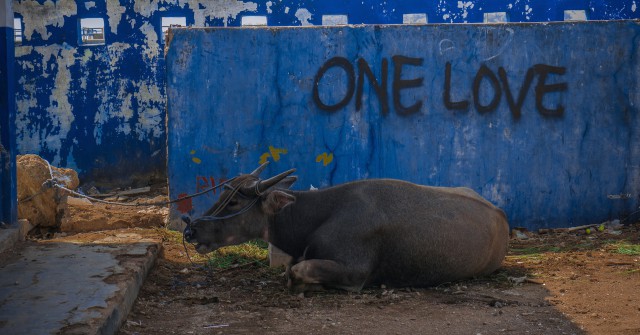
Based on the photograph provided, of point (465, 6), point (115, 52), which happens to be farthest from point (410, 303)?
point (115, 52)

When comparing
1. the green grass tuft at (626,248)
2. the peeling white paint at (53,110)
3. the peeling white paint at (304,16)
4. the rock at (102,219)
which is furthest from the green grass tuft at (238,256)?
the peeling white paint at (53,110)

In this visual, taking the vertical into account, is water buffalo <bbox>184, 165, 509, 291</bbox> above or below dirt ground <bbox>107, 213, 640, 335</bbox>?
above

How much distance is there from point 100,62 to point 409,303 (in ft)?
35.1

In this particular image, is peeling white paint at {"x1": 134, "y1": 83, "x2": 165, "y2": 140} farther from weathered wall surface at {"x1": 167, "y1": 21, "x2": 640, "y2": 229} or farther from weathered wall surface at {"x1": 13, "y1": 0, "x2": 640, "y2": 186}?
weathered wall surface at {"x1": 167, "y1": 21, "x2": 640, "y2": 229}

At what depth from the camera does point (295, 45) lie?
10.3 metres

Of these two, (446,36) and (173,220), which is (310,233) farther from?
(446,36)

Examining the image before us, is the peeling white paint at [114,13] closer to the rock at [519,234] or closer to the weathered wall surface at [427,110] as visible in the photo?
the weathered wall surface at [427,110]

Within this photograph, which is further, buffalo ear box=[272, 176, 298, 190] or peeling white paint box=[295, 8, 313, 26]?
peeling white paint box=[295, 8, 313, 26]

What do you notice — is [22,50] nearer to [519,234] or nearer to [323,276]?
[519,234]

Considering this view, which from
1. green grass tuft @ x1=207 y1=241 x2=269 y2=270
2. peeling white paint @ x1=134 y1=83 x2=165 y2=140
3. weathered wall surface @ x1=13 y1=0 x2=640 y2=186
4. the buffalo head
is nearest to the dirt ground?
green grass tuft @ x1=207 y1=241 x2=269 y2=270

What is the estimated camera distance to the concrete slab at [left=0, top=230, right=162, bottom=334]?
550 cm

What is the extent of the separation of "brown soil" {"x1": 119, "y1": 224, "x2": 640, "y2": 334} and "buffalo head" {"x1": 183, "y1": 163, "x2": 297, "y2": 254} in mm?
466

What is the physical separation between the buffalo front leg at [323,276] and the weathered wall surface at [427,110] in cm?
329

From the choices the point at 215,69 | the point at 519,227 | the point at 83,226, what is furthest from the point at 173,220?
the point at 519,227
